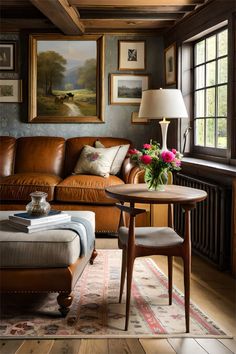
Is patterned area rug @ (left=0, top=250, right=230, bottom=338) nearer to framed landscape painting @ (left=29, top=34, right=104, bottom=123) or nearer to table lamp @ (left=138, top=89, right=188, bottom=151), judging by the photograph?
table lamp @ (left=138, top=89, right=188, bottom=151)

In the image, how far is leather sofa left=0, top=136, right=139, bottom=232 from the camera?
456 cm

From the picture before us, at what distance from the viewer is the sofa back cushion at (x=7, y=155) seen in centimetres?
534

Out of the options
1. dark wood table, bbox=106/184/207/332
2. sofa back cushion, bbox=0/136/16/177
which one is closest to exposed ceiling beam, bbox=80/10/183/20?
sofa back cushion, bbox=0/136/16/177

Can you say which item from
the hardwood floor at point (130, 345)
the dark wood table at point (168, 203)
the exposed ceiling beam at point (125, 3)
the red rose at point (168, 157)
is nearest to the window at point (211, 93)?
the exposed ceiling beam at point (125, 3)

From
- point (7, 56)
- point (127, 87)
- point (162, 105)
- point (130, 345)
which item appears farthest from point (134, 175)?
point (130, 345)

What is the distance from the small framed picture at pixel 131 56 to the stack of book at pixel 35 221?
10.3ft

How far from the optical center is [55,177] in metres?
4.96

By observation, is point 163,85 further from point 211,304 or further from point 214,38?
point 211,304

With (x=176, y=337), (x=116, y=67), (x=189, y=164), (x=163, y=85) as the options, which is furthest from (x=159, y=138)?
(x=176, y=337)

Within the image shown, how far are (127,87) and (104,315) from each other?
11.7 feet

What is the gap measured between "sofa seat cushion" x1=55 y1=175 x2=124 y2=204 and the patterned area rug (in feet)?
4.28

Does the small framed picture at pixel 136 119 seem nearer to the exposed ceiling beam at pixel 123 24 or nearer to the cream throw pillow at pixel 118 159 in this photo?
the cream throw pillow at pixel 118 159

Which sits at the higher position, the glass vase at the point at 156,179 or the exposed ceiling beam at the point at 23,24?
the exposed ceiling beam at the point at 23,24

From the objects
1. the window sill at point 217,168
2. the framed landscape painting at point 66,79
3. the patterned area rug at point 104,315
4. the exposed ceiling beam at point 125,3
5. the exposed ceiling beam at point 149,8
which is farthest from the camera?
the framed landscape painting at point 66,79
